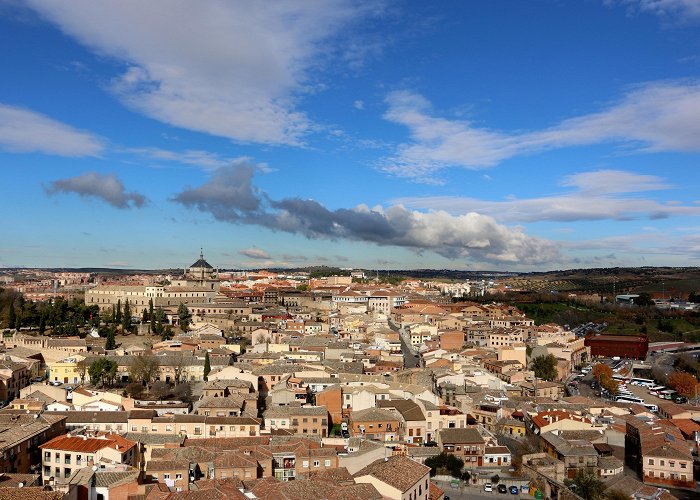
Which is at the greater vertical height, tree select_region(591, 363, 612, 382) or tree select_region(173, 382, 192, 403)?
tree select_region(173, 382, 192, 403)

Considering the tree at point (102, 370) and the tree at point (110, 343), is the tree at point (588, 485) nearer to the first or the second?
the tree at point (102, 370)

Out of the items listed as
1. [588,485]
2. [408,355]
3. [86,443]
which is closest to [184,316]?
[408,355]

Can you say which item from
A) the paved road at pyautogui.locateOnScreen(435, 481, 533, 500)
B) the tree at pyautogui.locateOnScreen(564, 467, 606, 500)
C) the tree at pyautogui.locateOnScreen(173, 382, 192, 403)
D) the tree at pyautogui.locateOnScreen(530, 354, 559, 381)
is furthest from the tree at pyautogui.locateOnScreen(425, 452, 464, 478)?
the tree at pyautogui.locateOnScreen(530, 354, 559, 381)

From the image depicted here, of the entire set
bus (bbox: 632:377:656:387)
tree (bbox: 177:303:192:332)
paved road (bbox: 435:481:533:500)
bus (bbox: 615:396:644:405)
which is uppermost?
tree (bbox: 177:303:192:332)

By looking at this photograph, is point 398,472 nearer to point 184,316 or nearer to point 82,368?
point 82,368

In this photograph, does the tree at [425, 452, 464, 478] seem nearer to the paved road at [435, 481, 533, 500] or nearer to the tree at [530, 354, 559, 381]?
the paved road at [435, 481, 533, 500]
